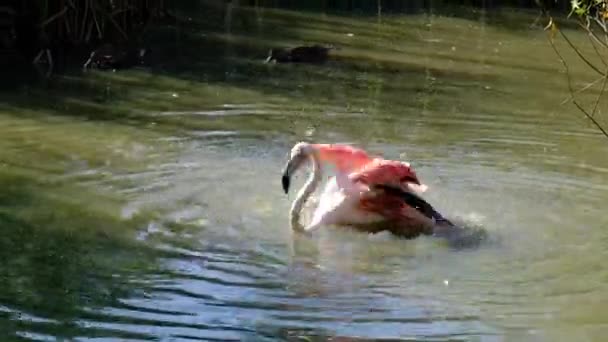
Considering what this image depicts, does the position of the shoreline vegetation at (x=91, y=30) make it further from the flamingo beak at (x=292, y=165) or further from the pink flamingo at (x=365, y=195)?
the flamingo beak at (x=292, y=165)

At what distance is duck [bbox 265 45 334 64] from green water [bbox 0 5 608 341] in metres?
0.28

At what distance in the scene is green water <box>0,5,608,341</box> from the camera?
6074 mm

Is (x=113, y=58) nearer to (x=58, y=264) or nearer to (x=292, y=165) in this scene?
(x=292, y=165)

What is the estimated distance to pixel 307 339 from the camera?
225 inches

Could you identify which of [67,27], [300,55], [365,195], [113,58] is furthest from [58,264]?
[67,27]

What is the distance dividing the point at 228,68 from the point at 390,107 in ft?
10.1

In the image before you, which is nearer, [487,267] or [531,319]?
[531,319]

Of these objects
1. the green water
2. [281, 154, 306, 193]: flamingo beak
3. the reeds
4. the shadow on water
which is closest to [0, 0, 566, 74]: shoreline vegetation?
the reeds

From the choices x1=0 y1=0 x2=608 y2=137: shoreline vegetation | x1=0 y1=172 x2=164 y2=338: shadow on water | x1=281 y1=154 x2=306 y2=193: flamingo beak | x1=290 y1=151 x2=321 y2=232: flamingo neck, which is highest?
x1=281 y1=154 x2=306 y2=193: flamingo beak

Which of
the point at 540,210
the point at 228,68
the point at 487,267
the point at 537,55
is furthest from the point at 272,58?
the point at 487,267

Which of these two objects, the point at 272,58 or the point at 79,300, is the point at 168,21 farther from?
the point at 79,300

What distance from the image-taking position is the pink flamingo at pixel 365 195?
7.60 m

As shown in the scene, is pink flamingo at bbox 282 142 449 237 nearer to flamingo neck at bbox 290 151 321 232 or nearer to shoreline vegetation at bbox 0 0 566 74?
flamingo neck at bbox 290 151 321 232

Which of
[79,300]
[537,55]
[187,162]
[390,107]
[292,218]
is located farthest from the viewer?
[537,55]
